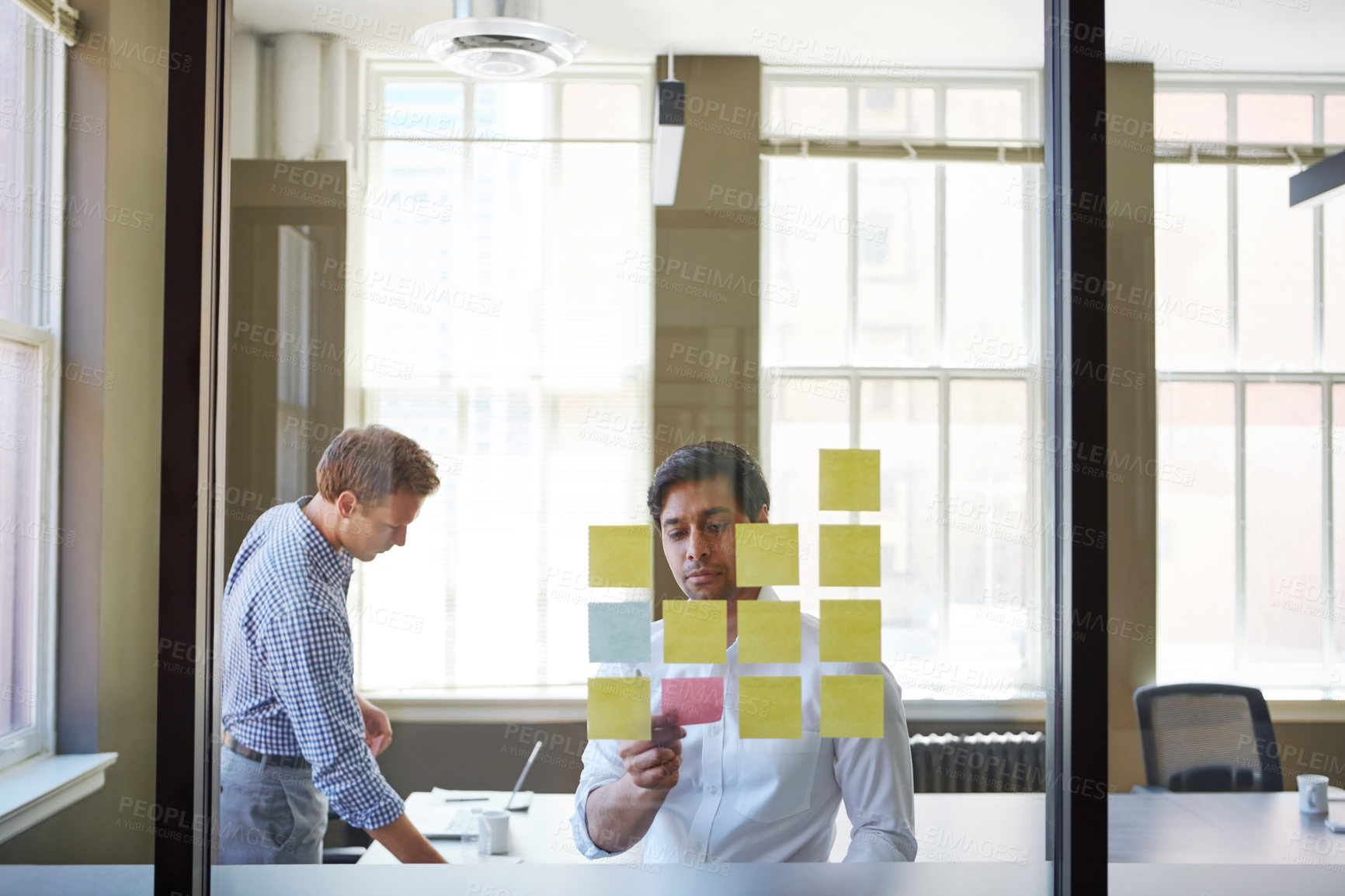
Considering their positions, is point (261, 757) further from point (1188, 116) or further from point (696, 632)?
point (1188, 116)

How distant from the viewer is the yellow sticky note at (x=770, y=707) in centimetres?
165

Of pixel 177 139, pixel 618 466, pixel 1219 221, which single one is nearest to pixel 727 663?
pixel 618 466

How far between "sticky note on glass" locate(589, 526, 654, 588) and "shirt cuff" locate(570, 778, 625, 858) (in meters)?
0.36

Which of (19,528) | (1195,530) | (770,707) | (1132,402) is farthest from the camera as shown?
(19,528)

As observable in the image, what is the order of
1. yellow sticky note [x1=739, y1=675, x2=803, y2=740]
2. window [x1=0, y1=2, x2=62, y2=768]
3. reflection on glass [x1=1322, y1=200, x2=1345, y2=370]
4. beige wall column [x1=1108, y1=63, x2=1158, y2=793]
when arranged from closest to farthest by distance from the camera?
yellow sticky note [x1=739, y1=675, x2=803, y2=740]
beige wall column [x1=1108, y1=63, x2=1158, y2=793]
reflection on glass [x1=1322, y1=200, x2=1345, y2=370]
window [x1=0, y1=2, x2=62, y2=768]

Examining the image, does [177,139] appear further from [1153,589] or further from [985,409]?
[1153,589]

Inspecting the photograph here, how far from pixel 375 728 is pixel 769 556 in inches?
30.7

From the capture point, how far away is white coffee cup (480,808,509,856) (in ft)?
5.47

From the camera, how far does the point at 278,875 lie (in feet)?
5.45

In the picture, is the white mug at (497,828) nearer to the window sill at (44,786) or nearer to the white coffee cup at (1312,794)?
the window sill at (44,786)

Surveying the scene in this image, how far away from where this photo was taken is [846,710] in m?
1.66

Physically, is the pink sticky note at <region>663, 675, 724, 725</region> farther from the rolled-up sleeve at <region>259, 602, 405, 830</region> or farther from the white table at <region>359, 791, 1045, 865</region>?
the rolled-up sleeve at <region>259, 602, 405, 830</region>

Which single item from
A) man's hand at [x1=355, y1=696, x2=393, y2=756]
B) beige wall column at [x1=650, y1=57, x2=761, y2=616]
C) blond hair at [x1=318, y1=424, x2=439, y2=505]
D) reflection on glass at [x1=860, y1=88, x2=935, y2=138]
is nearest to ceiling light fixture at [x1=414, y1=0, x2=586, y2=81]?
beige wall column at [x1=650, y1=57, x2=761, y2=616]

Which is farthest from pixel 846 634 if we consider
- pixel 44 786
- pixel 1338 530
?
pixel 44 786
